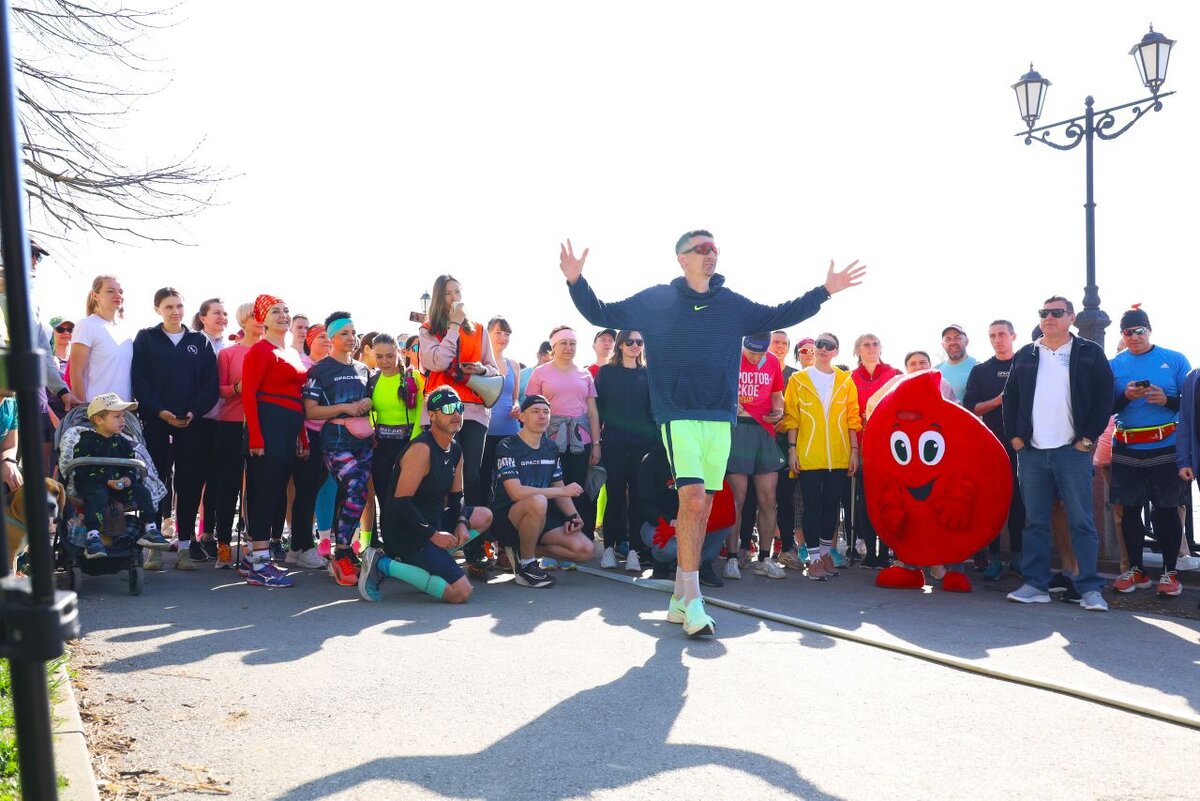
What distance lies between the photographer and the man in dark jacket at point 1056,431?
718 cm

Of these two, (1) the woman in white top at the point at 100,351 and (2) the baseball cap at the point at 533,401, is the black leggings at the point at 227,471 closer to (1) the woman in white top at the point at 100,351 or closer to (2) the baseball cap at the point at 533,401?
(1) the woman in white top at the point at 100,351

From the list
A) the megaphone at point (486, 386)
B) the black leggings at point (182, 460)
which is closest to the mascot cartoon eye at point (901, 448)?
the megaphone at point (486, 386)

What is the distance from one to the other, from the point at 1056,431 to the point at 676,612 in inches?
128

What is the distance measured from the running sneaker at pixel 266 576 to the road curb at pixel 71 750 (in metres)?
3.09

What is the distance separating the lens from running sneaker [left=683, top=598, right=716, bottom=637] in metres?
5.53

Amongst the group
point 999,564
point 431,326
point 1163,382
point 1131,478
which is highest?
point 431,326

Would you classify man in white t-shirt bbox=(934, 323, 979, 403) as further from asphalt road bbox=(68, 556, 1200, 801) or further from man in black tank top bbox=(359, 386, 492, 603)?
man in black tank top bbox=(359, 386, 492, 603)

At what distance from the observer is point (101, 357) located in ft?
25.4

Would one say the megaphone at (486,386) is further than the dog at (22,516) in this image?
Yes

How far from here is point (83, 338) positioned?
25.3 ft

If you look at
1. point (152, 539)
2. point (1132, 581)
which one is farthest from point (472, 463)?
point (1132, 581)

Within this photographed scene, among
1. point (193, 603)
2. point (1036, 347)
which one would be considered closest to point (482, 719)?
point (193, 603)

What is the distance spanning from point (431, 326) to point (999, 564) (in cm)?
495

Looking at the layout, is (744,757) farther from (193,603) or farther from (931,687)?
(193,603)
